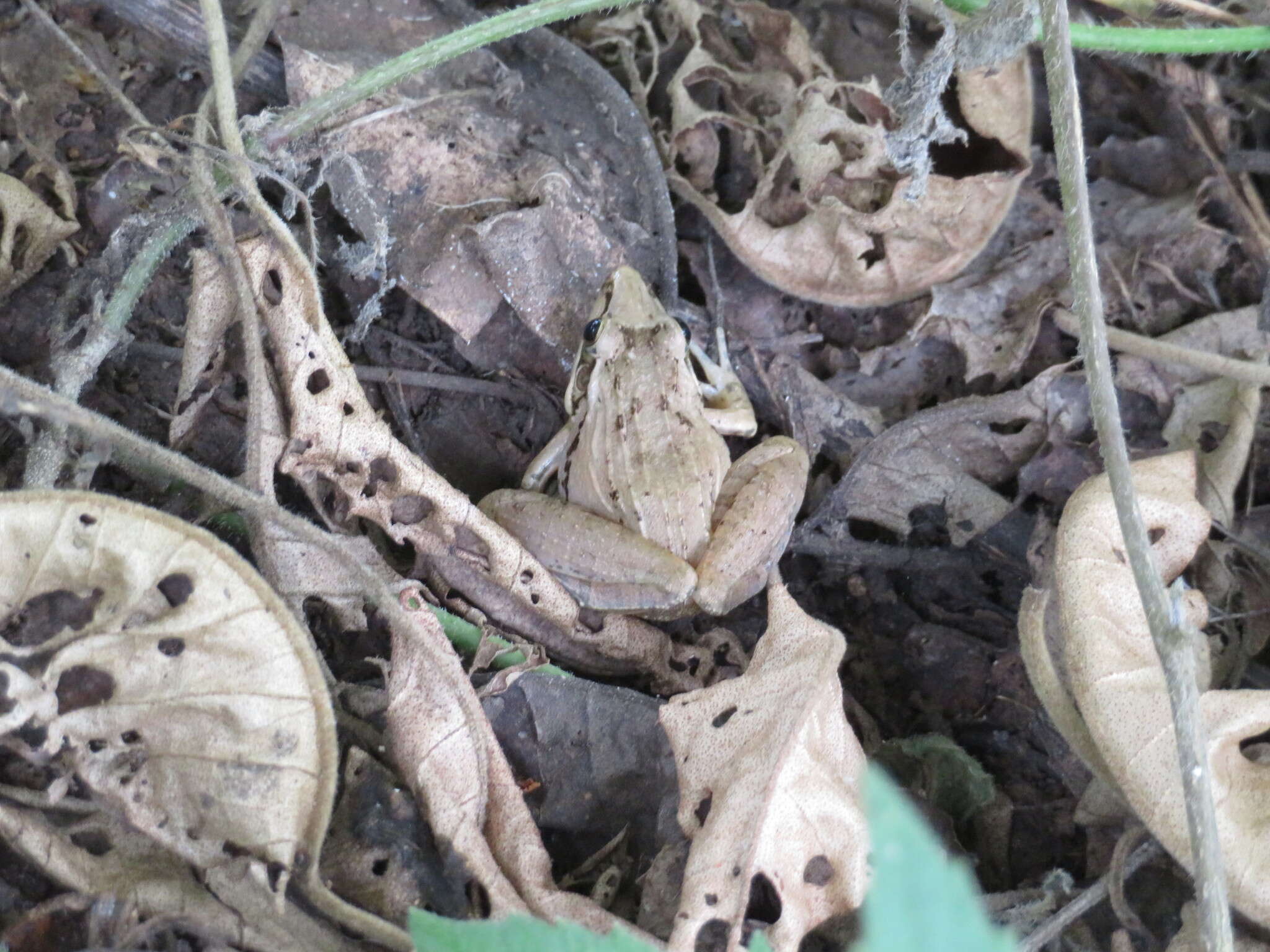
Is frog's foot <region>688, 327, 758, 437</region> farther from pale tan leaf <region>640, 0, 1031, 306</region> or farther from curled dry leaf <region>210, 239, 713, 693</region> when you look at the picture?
curled dry leaf <region>210, 239, 713, 693</region>

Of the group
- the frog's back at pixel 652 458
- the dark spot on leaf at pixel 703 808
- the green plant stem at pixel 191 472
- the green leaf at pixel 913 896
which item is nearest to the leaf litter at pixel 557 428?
the dark spot on leaf at pixel 703 808

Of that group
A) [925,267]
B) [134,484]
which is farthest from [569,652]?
[925,267]

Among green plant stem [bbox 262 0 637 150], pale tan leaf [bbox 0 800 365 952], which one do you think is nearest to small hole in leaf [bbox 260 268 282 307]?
green plant stem [bbox 262 0 637 150]

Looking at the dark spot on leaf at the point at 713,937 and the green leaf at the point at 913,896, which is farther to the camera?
the dark spot on leaf at the point at 713,937

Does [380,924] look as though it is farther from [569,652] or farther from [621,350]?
[621,350]

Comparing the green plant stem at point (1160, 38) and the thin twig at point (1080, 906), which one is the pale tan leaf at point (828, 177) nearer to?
the green plant stem at point (1160, 38)
